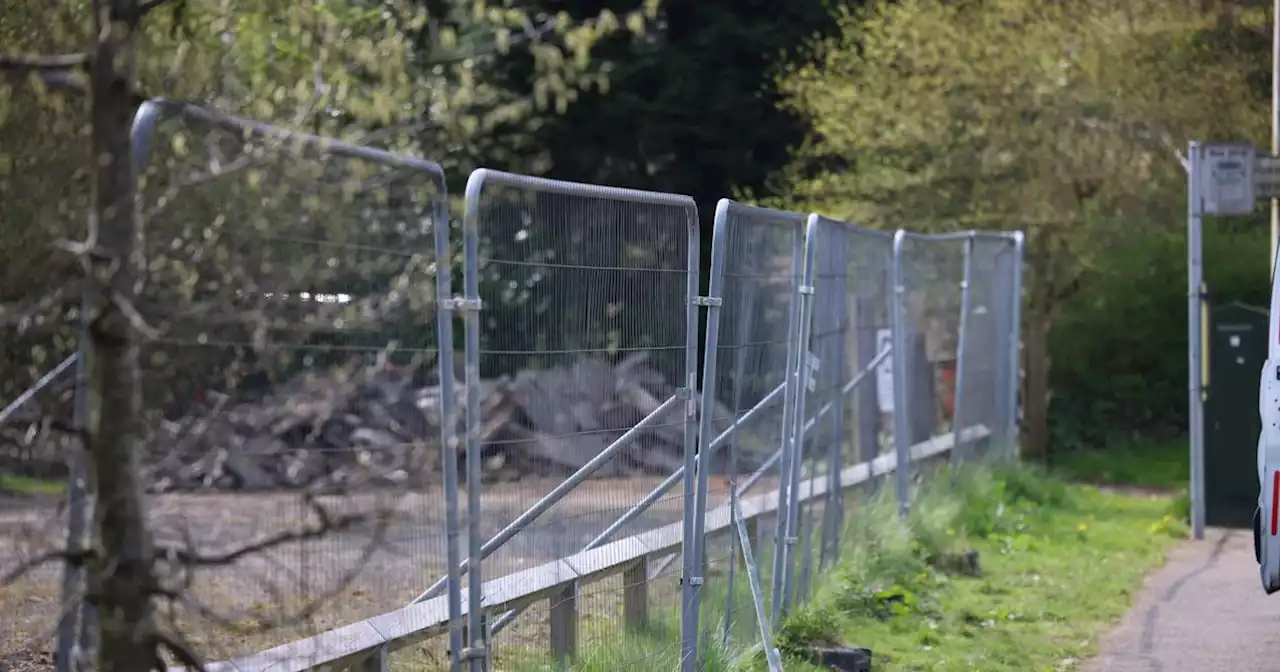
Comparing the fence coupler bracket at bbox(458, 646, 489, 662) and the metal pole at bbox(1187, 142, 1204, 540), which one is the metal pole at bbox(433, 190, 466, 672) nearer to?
the fence coupler bracket at bbox(458, 646, 489, 662)

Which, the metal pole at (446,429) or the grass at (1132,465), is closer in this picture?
the metal pole at (446,429)

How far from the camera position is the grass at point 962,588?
802 centimetres

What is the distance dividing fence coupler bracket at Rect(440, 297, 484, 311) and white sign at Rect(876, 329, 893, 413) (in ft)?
23.9

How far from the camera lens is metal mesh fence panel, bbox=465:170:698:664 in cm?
565

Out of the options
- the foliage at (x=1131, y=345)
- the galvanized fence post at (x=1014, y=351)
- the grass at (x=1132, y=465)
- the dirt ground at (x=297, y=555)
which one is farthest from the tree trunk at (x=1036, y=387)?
the dirt ground at (x=297, y=555)

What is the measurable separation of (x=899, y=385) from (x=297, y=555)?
26.5 ft

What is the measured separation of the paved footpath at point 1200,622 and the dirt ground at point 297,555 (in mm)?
3767

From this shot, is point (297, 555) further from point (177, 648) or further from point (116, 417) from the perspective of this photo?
point (116, 417)

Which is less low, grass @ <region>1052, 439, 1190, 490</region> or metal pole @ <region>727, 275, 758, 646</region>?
metal pole @ <region>727, 275, 758, 646</region>

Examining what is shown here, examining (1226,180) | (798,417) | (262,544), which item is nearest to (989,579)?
(798,417)

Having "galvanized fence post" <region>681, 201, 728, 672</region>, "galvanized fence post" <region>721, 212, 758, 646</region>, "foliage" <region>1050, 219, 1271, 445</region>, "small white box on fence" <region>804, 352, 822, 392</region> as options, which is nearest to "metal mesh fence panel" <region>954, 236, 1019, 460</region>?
"foliage" <region>1050, 219, 1271, 445</region>

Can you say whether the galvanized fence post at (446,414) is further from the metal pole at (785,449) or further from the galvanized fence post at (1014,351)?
the galvanized fence post at (1014,351)

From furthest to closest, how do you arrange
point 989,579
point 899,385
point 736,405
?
1. point 899,385
2. point 989,579
3. point 736,405

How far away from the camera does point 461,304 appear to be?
17.1ft
